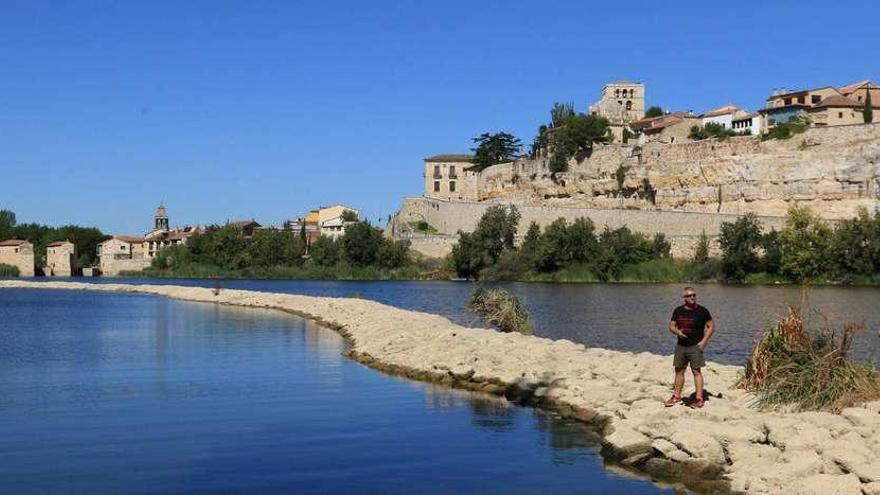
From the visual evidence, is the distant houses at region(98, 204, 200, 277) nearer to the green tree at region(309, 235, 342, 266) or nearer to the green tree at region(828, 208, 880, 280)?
the green tree at region(309, 235, 342, 266)

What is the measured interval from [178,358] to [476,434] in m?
9.86

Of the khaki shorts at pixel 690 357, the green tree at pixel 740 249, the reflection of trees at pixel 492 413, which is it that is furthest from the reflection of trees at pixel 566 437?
the green tree at pixel 740 249

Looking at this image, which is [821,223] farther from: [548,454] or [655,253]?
[548,454]

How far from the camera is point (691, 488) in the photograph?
962 cm

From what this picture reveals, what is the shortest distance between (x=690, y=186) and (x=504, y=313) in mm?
48799

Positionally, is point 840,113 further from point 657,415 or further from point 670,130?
point 657,415

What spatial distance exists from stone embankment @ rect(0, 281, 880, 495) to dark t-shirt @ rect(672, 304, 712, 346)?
2.62 ft

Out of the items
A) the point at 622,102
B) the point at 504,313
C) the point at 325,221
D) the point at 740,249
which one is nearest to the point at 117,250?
the point at 325,221

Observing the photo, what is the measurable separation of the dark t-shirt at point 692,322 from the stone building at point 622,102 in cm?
8432

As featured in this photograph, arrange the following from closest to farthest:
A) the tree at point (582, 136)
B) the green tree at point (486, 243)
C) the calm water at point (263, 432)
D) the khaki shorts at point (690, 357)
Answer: the calm water at point (263, 432), the khaki shorts at point (690, 357), the green tree at point (486, 243), the tree at point (582, 136)

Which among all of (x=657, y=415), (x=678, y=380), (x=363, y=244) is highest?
(x=363, y=244)

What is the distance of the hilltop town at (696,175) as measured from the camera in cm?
6372

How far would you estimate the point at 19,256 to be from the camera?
10388 cm

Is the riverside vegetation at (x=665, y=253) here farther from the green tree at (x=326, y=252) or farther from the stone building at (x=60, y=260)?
the stone building at (x=60, y=260)
